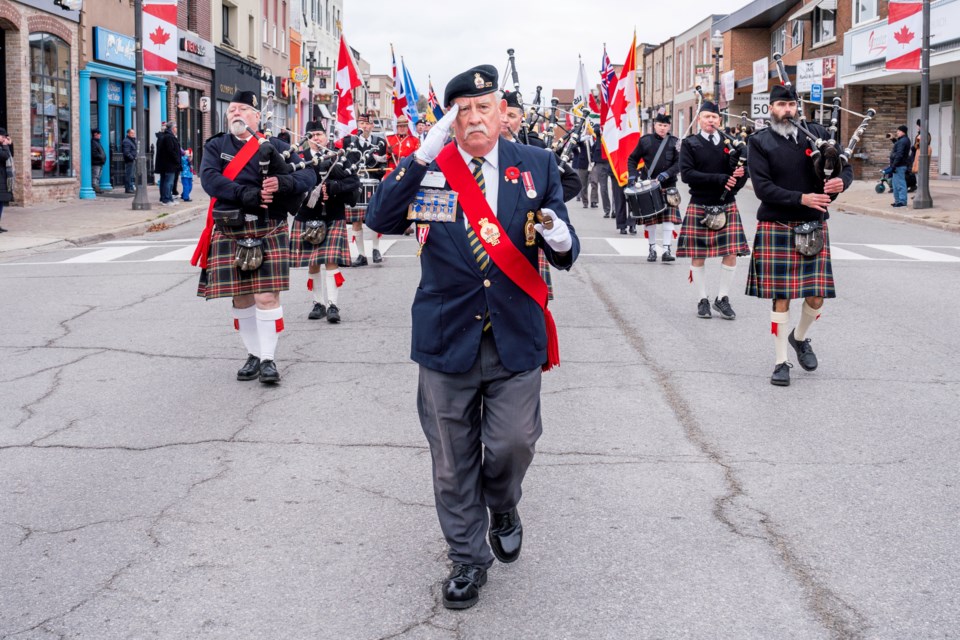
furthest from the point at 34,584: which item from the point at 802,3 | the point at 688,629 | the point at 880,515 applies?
the point at 802,3

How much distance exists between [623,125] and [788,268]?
362 centimetres

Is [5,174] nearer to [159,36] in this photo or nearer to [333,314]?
[159,36]

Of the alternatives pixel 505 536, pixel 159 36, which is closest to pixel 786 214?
pixel 505 536

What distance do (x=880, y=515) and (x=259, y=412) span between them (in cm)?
363

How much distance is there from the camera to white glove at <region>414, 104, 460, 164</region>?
374cm

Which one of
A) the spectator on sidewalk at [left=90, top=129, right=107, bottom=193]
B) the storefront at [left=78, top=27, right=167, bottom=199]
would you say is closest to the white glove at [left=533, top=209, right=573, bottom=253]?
the storefront at [left=78, top=27, right=167, bottom=199]

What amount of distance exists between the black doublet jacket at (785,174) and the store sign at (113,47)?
23.9 m

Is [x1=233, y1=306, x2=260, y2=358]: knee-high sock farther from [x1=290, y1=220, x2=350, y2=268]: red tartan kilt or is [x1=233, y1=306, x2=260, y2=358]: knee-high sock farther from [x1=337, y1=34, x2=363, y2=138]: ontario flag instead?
[x1=337, y1=34, x2=363, y2=138]: ontario flag

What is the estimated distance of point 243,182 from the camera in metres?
7.35

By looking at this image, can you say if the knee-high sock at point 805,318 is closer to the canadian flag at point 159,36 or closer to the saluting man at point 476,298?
the saluting man at point 476,298

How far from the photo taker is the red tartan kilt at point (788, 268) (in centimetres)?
757

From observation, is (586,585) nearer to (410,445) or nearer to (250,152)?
(410,445)

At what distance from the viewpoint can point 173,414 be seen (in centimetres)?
672

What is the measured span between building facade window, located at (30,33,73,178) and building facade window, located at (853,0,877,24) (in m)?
24.7
